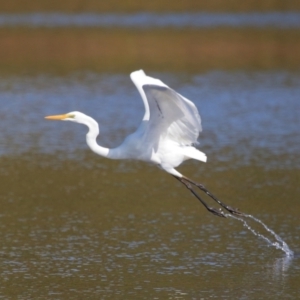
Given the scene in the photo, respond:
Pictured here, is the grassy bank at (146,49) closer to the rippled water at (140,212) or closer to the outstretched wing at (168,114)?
the rippled water at (140,212)

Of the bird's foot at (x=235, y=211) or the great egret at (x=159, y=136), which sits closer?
the great egret at (x=159, y=136)

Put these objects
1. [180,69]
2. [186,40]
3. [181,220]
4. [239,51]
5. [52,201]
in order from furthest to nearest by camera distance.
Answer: [186,40], [239,51], [180,69], [52,201], [181,220]

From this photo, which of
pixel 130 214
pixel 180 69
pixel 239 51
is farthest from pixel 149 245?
pixel 239 51

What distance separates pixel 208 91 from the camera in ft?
71.3

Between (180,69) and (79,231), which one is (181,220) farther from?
(180,69)

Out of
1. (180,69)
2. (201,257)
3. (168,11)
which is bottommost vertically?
(201,257)

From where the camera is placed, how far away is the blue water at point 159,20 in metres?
37.5

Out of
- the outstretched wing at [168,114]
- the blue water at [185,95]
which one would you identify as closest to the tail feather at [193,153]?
the outstretched wing at [168,114]

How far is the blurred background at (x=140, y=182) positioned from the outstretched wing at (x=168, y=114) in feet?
3.57

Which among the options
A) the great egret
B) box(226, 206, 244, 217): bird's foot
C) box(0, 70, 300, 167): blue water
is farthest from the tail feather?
box(0, 70, 300, 167): blue water

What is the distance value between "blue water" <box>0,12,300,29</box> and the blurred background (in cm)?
671

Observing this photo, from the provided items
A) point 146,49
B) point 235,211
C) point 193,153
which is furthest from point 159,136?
point 146,49

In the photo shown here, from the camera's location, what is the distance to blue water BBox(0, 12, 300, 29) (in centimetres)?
3747

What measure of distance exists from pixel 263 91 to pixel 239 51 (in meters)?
9.16
